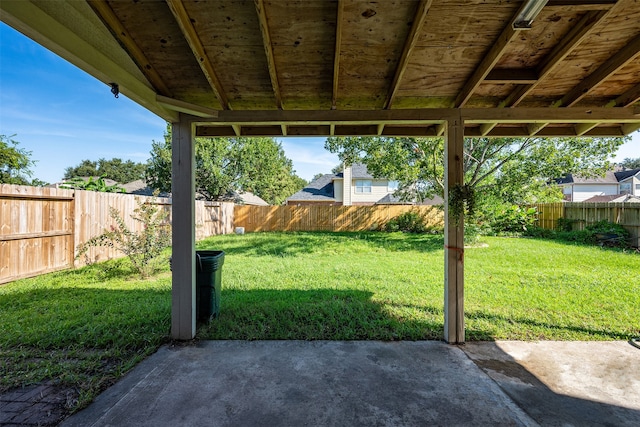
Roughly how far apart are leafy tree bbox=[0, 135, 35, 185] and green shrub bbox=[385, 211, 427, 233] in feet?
53.6

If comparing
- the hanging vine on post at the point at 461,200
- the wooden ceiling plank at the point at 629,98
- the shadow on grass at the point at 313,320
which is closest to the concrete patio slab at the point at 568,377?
the shadow on grass at the point at 313,320

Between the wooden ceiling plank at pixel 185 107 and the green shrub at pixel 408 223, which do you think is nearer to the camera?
the wooden ceiling plank at pixel 185 107

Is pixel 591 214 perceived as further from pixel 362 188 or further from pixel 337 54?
pixel 362 188

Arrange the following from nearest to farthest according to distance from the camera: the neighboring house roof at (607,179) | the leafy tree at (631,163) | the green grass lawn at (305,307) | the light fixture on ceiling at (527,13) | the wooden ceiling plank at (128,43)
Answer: the light fixture on ceiling at (527,13) < the wooden ceiling plank at (128,43) < the green grass lawn at (305,307) < the neighboring house roof at (607,179) < the leafy tree at (631,163)

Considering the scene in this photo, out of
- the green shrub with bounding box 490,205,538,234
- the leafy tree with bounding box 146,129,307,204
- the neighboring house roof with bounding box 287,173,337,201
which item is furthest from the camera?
the neighboring house roof with bounding box 287,173,337,201

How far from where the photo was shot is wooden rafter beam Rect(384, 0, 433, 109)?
1900mm

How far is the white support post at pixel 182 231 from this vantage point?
10.4ft

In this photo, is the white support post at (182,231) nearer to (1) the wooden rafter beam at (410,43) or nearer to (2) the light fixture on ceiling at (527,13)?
(1) the wooden rafter beam at (410,43)

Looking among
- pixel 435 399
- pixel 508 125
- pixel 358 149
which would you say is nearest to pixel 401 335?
pixel 435 399

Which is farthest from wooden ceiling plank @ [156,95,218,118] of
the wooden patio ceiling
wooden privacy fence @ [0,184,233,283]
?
wooden privacy fence @ [0,184,233,283]

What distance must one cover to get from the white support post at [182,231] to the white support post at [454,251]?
9.53 feet

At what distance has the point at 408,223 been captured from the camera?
570 inches

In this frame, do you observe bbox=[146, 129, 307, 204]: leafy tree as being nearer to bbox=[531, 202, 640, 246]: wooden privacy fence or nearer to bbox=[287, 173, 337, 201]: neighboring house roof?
bbox=[287, 173, 337, 201]: neighboring house roof

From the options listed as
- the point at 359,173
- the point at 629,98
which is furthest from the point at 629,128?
the point at 359,173
